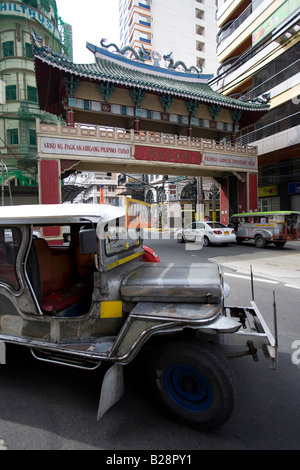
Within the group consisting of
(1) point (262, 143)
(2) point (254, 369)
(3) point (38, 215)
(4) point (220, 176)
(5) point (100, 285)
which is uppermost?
(1) point (262, 143)

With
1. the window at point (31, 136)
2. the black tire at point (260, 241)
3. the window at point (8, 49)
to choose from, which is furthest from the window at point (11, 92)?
the black tire at point (260, 241)

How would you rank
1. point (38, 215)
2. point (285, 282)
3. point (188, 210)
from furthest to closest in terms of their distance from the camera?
1. point (188, 210)
2. point (285, 282)
3. point (38, 215)

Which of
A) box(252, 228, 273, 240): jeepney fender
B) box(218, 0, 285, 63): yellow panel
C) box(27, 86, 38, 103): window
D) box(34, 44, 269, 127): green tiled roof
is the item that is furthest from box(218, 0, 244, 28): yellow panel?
box(252, 228, 273, 240): jeepney fender

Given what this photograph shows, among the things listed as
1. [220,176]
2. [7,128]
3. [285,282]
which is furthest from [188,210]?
[285,282]

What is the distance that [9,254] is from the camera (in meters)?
2.63

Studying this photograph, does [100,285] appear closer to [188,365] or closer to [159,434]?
[188,365]

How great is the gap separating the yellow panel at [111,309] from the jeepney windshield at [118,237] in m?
0.48

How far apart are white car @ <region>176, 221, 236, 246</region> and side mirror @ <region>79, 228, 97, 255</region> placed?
1317 centimetres

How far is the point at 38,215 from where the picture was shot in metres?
2.41

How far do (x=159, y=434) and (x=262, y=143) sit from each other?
2241 centimetres

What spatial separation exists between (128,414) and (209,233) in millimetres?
13359

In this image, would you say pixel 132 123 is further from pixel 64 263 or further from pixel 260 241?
pixel 64 263

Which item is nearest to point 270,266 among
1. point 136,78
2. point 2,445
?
point 2,445
